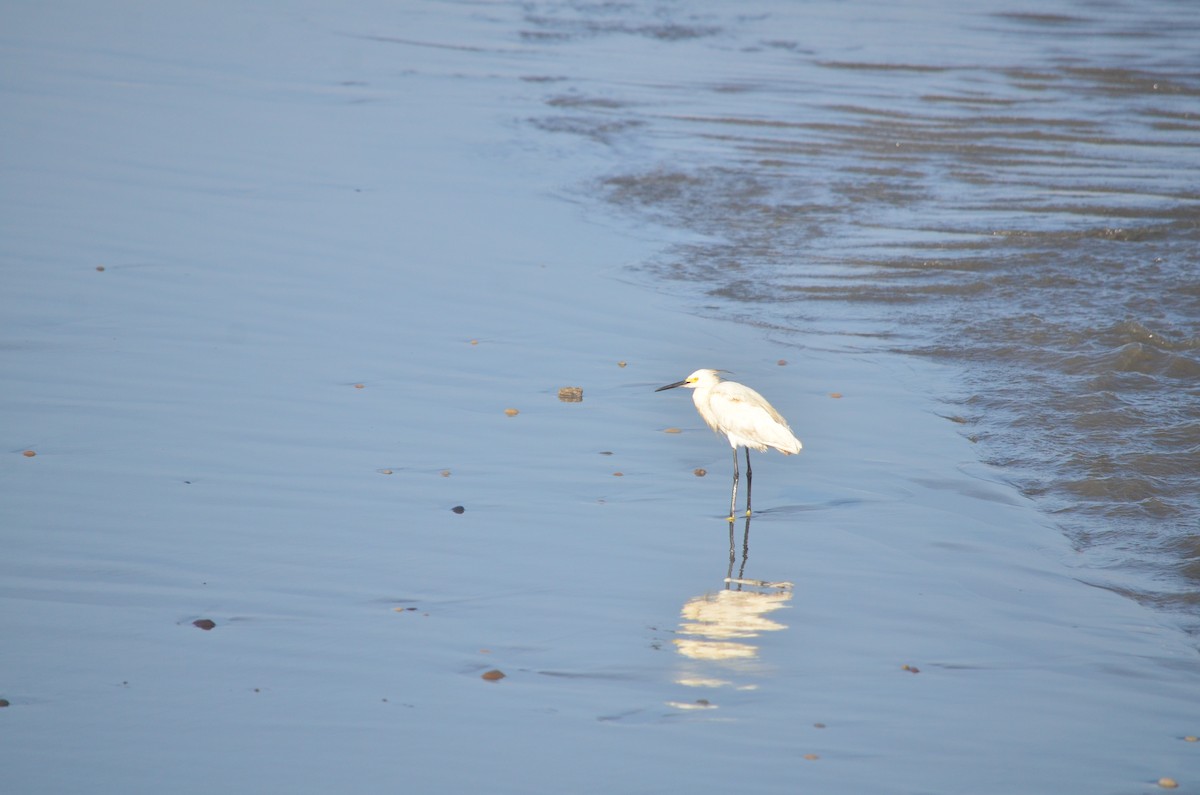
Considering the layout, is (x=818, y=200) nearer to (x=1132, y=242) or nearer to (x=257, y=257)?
(x=1132, y=242)

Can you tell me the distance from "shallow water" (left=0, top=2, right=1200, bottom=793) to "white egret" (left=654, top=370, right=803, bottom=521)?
10.6 inches

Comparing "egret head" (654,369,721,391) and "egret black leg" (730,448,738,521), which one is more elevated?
"egret head" (654,369,721,391)

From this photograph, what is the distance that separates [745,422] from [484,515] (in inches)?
53.5

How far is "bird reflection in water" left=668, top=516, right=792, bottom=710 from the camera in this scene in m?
4.33

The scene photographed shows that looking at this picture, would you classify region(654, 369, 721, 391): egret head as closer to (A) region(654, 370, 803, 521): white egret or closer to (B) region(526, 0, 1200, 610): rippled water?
(A) region(654, 370, 803, 521): white egret

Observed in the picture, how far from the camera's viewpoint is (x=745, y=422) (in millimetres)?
6125

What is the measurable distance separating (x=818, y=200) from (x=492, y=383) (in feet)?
18.9

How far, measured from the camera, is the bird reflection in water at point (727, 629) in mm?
4328

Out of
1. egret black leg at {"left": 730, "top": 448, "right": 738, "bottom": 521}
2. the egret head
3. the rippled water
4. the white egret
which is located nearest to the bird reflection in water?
egret black leg at {"left": 730, "top": 448, "right": 738, "bottom": 521}

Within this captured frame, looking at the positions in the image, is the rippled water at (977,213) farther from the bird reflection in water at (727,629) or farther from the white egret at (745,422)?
the bird reflection in water at (727,629)

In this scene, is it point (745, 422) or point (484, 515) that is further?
point (745, 422)

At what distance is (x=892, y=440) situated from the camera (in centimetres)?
683

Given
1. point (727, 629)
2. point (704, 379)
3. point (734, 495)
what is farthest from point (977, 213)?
point (727, 629)

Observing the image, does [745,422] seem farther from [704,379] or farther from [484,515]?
[484,515]
